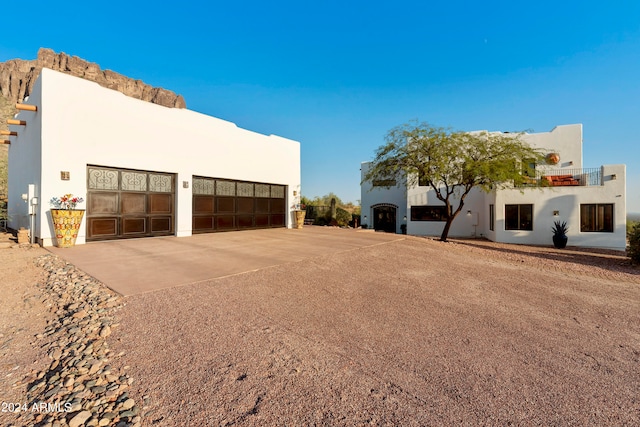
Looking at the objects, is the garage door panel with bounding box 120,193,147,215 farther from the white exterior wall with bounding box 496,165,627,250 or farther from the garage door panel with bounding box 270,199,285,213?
the white exterior wall with bounding box 496,165,627,250

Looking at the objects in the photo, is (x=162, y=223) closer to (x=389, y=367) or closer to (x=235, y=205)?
(x=235, y=205)

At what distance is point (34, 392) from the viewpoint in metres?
1.91

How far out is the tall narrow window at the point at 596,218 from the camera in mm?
13827

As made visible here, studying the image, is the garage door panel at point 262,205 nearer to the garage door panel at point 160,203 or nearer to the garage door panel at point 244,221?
the garage door panel at point 244,221

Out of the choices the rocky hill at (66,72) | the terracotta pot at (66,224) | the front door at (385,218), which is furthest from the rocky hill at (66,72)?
the terracotta pot at (66,224)

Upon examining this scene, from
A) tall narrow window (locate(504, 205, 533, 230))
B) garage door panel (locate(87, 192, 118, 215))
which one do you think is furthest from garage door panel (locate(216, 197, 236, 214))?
tall narrow window (locate(504, 205, 533, 230))

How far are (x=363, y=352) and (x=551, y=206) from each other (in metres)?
16.9

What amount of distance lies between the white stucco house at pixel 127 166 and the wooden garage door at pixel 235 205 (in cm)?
4

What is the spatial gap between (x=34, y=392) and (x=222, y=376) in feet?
4.16

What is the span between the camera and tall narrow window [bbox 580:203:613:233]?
13.8 meters

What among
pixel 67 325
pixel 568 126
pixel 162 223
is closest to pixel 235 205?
pixel 162 223

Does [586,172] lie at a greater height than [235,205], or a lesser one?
greater

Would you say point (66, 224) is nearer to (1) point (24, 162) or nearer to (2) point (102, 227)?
(2) point (102, 227)

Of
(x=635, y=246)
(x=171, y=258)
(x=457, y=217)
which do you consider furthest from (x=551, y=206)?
(x=171, y=258)
